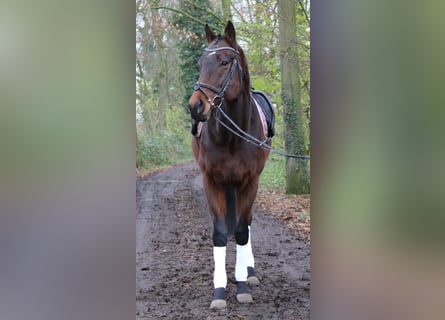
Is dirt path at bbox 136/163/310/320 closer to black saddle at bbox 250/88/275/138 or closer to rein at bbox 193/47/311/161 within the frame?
rein at bbox 193/47/311/161

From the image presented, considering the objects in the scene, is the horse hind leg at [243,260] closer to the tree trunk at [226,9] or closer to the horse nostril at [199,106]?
the horse nostril at [199,106]

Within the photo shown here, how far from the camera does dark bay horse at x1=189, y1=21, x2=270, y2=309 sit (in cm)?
213

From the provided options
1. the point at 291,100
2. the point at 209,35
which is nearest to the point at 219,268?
the point at 291,100

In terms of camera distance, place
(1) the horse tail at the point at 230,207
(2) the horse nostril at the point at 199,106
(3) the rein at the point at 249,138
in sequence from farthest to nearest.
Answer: (1) the horse tail at the point at 230,207
(3) the rein at the point at 249,138
(2) the horse nostril at the point at 199,106

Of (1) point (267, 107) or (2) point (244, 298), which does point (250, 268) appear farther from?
(1) point (267, 107)

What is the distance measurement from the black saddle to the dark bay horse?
33 millimetres

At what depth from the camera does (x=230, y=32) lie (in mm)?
2094

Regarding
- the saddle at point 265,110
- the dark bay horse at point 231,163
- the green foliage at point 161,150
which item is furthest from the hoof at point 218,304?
the saddle at point 265,110

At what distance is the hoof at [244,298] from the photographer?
2219mm

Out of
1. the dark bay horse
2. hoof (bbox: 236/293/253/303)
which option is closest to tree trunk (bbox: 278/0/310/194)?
the dark bay horse

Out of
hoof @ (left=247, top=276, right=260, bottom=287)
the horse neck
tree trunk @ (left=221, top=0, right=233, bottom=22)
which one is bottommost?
hoof @ (left=247, top=276, right=260, bottom=287)
